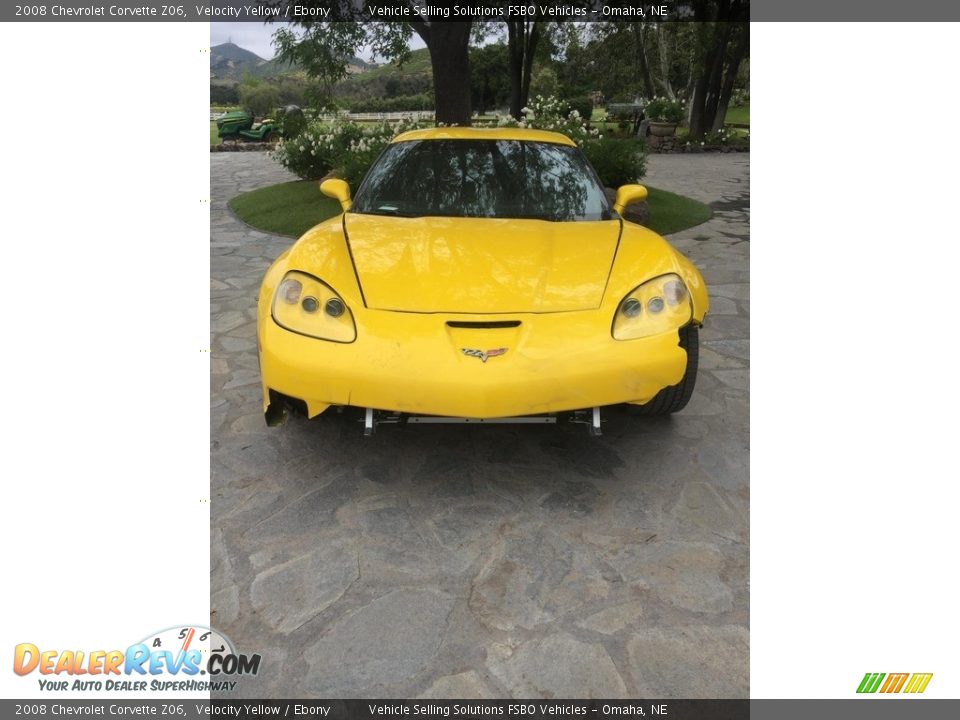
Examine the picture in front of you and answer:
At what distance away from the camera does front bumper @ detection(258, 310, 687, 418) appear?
7.49 ft

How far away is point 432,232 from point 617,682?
2043 millimetres

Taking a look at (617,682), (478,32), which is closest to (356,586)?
(617,682)

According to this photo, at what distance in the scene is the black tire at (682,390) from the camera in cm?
279

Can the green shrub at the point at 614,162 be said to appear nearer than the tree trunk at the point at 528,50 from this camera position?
Yes

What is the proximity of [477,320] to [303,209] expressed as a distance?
691 centimetres

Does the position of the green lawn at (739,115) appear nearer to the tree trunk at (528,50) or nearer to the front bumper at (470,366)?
the tree trunk at (528,50)

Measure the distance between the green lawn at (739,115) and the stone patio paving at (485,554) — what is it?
106ft

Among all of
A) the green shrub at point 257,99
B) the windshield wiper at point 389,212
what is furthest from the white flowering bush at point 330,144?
the green shrub at point 257,99

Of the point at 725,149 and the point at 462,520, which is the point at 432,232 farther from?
the point at 725,149

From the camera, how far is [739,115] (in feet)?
121

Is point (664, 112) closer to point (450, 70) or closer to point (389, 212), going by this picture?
point (450, 70)

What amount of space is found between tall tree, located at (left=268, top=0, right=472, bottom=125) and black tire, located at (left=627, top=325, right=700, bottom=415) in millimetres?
7318

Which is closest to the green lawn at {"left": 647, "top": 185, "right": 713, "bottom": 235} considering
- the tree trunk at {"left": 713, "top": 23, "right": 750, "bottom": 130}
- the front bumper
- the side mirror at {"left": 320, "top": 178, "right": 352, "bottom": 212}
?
the side mirror at {"left": 320, "top": 178, "right": 352, "bottom": 212}
